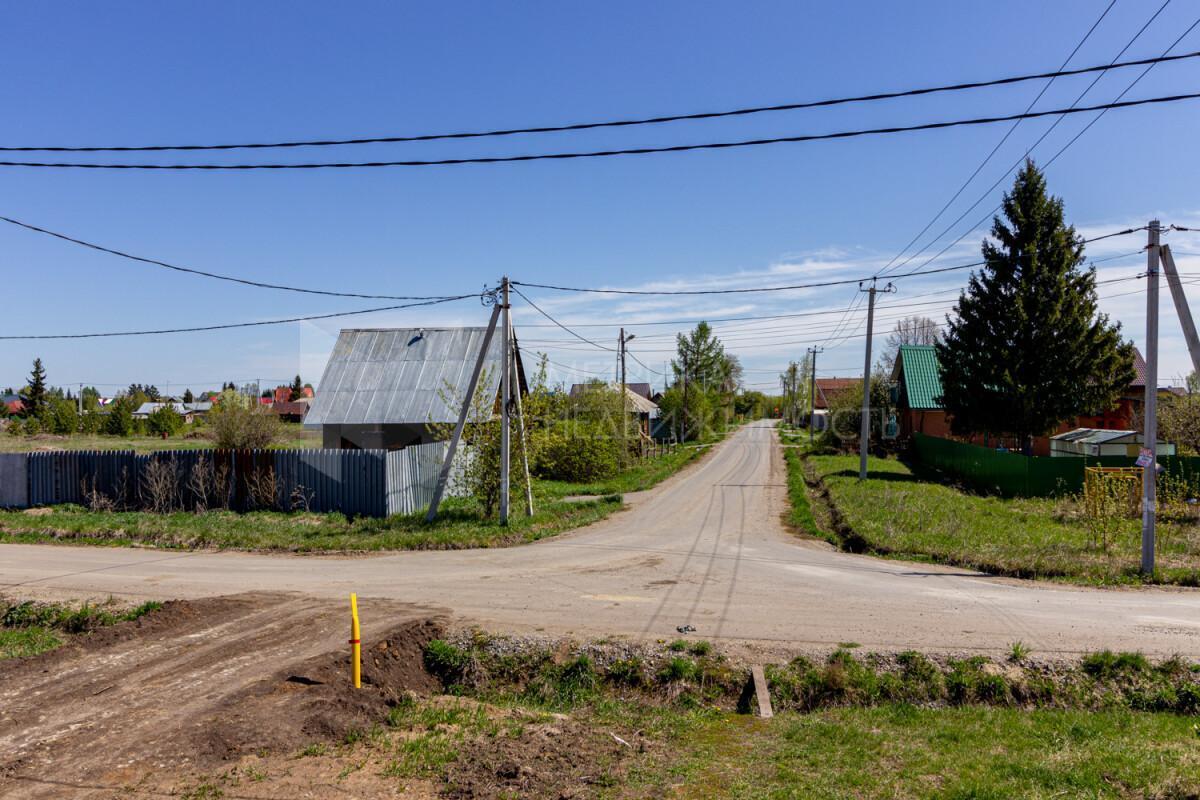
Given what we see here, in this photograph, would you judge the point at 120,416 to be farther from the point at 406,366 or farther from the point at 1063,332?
the point at 1063,332

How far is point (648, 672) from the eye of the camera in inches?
359

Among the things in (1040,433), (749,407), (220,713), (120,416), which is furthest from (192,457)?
(749,407)

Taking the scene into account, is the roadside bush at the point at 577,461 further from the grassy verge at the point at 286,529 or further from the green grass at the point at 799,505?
the grassy verge at the point at 286,529

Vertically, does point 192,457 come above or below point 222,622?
above

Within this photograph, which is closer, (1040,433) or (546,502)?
(546,502)

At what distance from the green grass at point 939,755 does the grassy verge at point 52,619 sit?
8541 mm

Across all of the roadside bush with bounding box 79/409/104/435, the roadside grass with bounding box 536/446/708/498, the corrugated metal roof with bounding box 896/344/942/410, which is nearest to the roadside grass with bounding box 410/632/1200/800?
the roadside grass with bounding box 536/446/708/498

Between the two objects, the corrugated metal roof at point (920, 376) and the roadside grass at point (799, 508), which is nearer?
the roadside grass at point (799, 508)

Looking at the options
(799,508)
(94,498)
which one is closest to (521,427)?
(799,508)

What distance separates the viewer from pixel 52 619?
36.6 ft

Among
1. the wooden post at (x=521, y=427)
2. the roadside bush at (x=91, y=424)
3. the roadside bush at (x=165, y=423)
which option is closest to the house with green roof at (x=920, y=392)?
the wooden post at (x=521, y=427)

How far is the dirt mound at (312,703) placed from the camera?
6.80 m

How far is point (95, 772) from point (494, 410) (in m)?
16.6

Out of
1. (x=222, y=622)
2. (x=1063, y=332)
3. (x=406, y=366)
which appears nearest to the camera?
(x=222, y=622)
